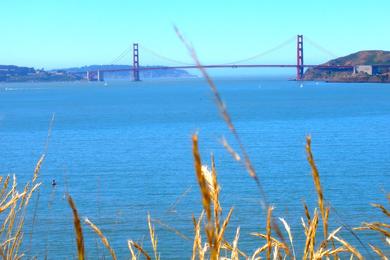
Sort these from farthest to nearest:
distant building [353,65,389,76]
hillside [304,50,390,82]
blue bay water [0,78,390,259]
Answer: hillside [304,50,390,82]
distant building [353,65,389,76]
blue bay water [0,78,390,259]

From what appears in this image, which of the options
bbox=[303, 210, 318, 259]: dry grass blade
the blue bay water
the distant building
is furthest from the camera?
the distant building

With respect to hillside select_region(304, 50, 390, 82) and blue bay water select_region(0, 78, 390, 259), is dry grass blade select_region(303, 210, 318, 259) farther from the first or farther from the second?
hillside select_region(304, 50, 390, 82)

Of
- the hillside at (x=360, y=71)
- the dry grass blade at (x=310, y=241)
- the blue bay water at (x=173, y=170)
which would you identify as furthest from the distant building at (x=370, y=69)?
the dry grass blade at (x=310, y=241)

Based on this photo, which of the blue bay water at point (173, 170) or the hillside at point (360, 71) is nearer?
the blue bay water at point (173, 170)

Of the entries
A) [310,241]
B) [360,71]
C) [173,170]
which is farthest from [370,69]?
[310,241]

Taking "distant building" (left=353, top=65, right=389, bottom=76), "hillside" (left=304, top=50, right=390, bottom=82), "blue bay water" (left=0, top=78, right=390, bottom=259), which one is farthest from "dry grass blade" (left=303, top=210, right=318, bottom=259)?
"distant building" (left=353, top=65, right=389, bottom=76)

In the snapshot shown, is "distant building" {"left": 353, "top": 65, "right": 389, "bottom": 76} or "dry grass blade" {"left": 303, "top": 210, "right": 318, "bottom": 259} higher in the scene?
"dry grass blade" {"left": 303, "top": 210, "right": 318, "bottom": 259}

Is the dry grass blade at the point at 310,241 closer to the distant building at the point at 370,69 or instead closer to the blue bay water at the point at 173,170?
the blue bay water at the point at 173,170

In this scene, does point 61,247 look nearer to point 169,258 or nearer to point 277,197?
point 169,258
